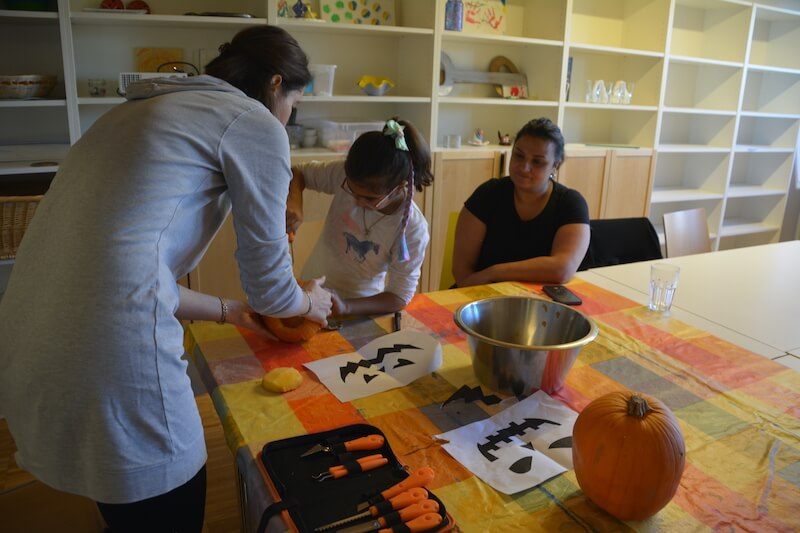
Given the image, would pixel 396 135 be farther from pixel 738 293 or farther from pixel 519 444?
pixel 738 293

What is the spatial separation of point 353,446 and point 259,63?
2.32 ft

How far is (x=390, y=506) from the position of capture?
774mm

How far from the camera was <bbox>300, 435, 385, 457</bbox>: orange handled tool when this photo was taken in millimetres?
897

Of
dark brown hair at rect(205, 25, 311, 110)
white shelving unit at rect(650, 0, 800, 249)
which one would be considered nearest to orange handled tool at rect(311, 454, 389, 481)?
dark brown hair at rect(205, 25, 311, 110)

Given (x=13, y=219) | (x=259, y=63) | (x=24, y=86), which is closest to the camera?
(x=259, y=63)

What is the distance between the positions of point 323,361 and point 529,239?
1084 mm

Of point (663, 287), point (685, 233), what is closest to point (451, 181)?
point (685, 233)

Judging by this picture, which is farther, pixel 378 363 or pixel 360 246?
pixel 360 246

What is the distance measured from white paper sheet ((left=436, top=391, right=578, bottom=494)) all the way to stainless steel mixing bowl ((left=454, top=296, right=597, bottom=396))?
44 millimetres

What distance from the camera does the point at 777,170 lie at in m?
4.64

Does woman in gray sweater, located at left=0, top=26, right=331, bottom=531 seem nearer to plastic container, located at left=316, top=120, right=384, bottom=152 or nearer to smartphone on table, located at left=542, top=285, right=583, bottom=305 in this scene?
smartphone on table, located at left=542, top=285, right=583, bottom=305

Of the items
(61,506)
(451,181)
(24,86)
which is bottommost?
(61,506)

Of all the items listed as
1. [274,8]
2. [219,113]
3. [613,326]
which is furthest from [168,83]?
[274,8]

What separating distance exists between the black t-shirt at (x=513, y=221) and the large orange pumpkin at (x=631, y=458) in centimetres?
124
